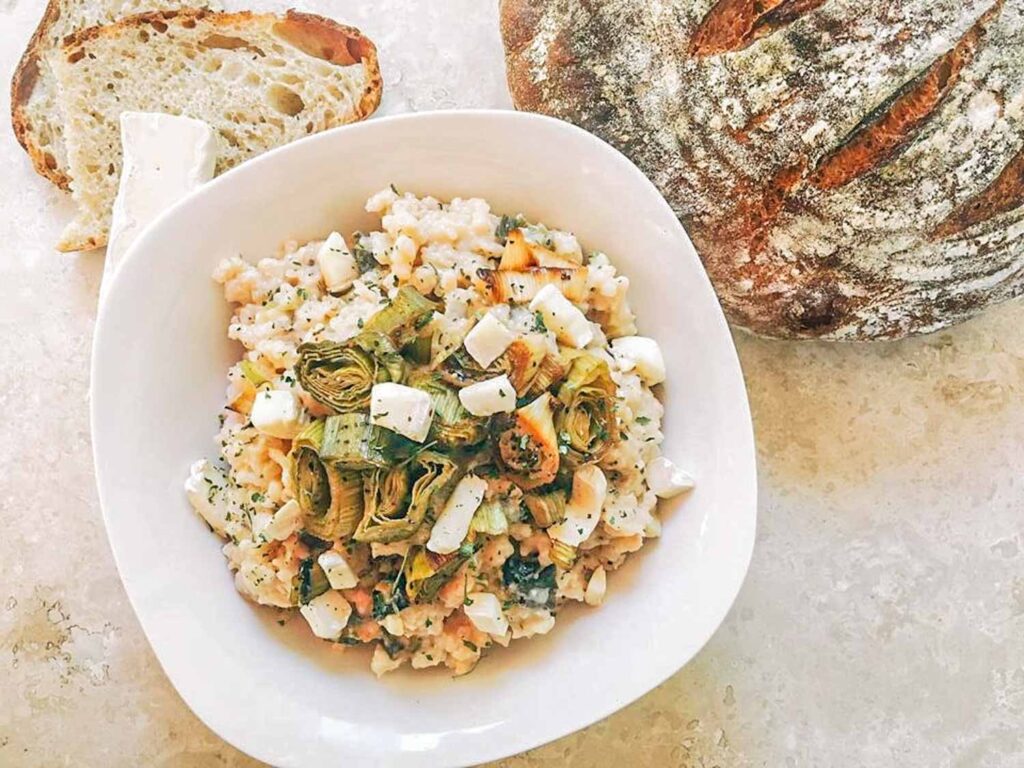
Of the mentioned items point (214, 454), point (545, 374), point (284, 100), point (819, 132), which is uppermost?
point (819, 132)

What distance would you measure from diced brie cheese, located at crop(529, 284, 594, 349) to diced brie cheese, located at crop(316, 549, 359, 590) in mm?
487

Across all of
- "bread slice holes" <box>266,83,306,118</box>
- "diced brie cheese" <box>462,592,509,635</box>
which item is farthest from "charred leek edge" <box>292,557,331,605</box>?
"bread slice holes" <box>266,83,306,118</box>

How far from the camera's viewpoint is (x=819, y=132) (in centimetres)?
182

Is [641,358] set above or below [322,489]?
above

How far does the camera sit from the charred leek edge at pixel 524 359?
5.36 ft

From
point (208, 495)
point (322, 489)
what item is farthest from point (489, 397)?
point (208, 495)

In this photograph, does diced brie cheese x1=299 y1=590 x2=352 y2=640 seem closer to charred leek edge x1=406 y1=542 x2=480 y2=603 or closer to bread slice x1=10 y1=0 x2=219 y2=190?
charred leek edge x1=406 y1=542 x2=480 y2=603

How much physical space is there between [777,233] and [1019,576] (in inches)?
35.4

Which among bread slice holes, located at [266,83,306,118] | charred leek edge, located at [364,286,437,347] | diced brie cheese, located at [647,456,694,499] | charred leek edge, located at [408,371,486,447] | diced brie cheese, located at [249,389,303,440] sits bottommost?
diced brie cheese, located at [249,389,303,440]

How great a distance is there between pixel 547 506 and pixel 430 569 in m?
0.21

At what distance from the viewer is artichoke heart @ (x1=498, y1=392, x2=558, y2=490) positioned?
160 cm

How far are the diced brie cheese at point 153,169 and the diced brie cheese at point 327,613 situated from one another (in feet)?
2.28

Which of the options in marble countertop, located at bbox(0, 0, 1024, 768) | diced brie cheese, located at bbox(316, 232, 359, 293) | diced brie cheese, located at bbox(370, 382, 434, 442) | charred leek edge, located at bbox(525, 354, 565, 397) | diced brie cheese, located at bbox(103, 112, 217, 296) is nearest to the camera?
diced brie cheese, located at bbox(370, 382, 434, 442)

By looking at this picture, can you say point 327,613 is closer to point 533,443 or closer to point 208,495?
point 208,495
